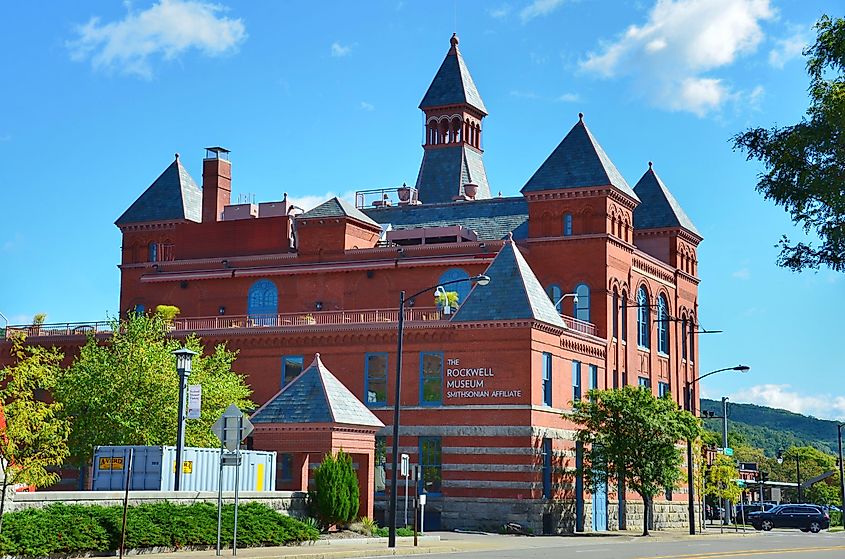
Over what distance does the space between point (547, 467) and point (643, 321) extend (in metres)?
16.6

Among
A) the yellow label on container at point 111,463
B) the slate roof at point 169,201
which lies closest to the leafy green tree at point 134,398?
the yellow label on container at point 111,463

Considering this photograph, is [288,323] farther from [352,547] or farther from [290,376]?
[352,547]

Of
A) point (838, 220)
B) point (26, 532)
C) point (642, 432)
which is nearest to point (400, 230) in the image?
point (642, 432)

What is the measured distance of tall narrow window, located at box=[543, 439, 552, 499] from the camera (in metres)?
54.3

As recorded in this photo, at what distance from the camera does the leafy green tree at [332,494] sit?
1580 inches

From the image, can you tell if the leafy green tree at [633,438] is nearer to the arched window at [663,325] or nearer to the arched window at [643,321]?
the arched window at [643,321]

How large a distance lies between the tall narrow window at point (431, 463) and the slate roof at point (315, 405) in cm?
1000

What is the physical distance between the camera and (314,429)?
4353cm

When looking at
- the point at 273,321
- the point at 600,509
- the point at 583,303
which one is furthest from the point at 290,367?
the point at 600,509

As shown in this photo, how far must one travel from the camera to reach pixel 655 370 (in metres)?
69.4

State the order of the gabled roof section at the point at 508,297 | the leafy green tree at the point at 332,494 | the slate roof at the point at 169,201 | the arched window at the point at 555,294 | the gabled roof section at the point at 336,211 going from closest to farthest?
1. the leafy green tree at the point at 332,494
2. the gabled roof section at the point at 508,297
3. the arched window at the point at 555,294
4. the gabled roof section at the point at 336,211
5. the slate roof at the point at 169,201

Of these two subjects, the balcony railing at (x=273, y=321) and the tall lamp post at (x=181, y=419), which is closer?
the tall lamp post at (x=181, y=419)

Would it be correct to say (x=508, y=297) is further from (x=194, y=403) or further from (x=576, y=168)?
(x=194, y=403)

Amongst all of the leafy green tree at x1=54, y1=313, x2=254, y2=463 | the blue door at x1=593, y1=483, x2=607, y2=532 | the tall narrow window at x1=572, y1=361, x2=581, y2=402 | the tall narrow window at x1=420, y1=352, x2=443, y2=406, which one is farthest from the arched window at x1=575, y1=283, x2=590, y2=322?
the leafy green tree at x1=54, y1=313, x2=254, y2=463
